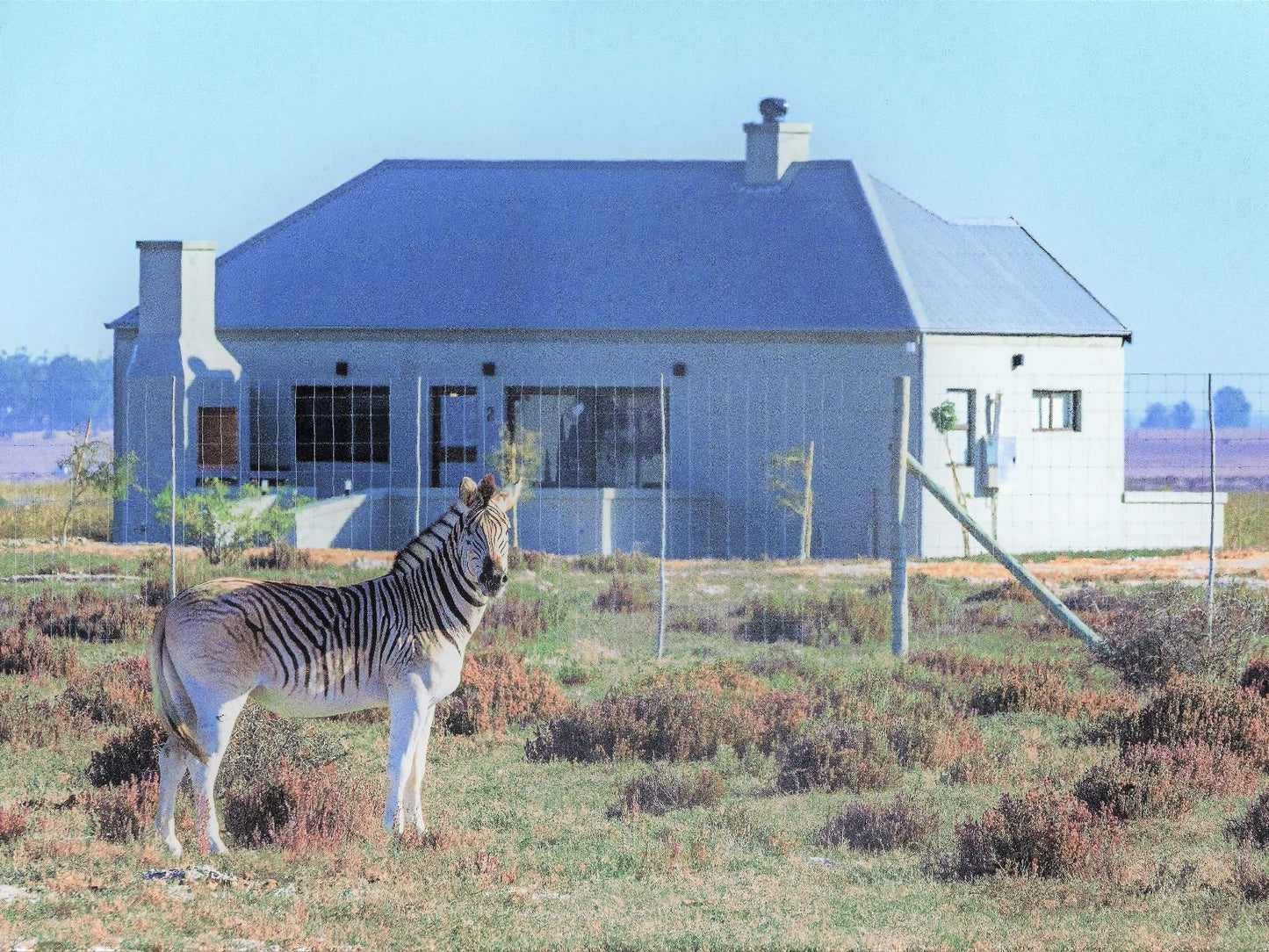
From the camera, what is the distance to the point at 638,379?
105ft

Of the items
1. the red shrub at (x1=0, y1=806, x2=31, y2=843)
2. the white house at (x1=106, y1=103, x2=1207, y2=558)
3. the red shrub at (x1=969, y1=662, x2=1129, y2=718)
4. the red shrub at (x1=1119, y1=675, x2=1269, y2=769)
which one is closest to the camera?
the red shrub at (x1=0, y1=806, x2=31, y2=843)

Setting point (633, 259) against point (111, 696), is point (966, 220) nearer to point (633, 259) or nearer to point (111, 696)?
point (633, 259)

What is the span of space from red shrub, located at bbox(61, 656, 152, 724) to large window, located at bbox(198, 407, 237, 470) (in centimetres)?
1749

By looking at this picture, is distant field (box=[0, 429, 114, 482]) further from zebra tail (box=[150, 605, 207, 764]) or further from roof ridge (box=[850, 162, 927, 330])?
roof ridge (box=[850, 162, 927, 330])

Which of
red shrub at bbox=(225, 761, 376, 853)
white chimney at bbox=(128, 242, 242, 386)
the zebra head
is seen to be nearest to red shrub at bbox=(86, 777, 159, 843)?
red shrub at bbox=(225, 761, 376, 853)

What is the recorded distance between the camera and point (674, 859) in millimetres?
9406

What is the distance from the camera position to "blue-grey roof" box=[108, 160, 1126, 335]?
107 ft

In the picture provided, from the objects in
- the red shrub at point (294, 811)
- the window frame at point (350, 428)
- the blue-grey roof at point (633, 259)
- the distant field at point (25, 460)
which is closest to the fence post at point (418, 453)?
the window frame at point (350, 428)

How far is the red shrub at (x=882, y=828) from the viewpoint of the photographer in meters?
10.0

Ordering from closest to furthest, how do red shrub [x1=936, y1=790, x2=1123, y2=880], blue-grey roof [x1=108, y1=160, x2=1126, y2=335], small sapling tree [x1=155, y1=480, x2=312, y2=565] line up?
red shrub [x1=936, y1=790, x2=1123, y2=880] < small sapling tree [x1=155, y1=480, x2=312, y2=565] < blue-grey roof [x1=108, y1=160, x2=1126, y2=335]

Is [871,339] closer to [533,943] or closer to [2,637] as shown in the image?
[2,637]

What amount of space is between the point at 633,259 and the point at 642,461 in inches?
176

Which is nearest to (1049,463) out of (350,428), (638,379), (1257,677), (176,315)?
(638,379)

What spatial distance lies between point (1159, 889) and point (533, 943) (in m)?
3.37
